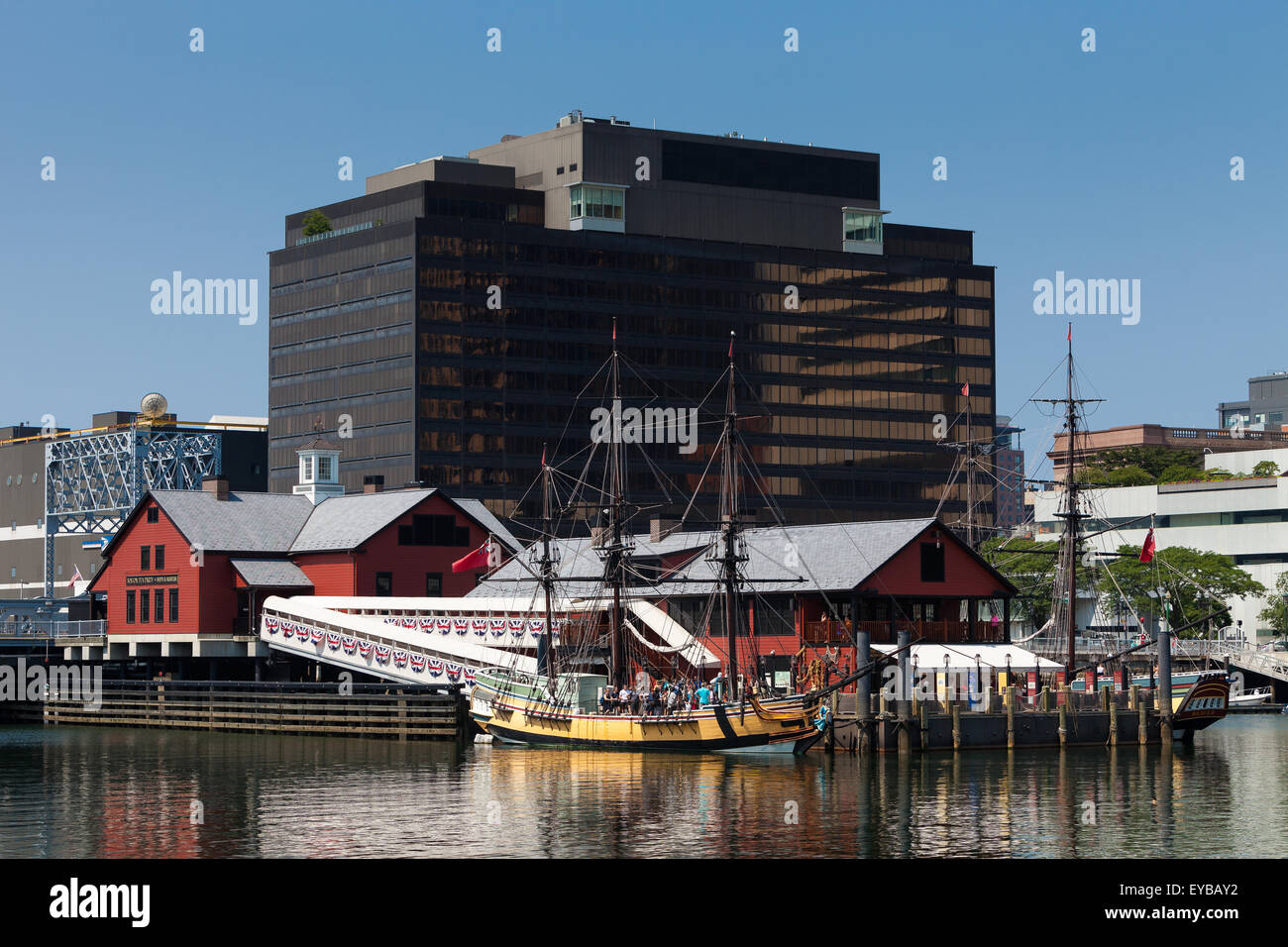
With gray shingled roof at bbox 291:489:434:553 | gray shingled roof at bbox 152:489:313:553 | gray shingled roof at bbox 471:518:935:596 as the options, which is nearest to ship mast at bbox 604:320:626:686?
gray shingled roof at bbox 471:518:935:596

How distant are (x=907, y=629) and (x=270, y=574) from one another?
3624 cm

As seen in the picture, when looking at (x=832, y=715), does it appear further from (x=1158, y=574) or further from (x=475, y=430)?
(x=475, y=430)

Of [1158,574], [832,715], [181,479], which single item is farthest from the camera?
[181,479]

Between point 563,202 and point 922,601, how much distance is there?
10974cm

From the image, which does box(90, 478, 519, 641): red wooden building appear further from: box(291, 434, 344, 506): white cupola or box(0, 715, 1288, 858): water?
box(0, 715, 1288, 858): water

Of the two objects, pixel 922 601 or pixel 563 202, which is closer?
pixel 922 601

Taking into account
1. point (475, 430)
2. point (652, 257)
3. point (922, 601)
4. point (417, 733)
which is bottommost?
point (417, 733)

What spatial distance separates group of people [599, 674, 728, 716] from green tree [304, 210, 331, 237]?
128871 mm

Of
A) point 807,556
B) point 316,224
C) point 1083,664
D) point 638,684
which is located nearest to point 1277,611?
point 1083,664

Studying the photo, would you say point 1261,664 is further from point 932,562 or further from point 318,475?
point 318,475

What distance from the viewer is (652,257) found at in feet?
625

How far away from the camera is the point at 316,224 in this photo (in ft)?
649
